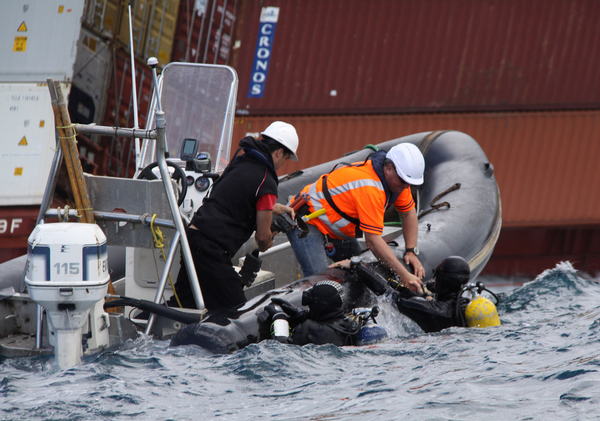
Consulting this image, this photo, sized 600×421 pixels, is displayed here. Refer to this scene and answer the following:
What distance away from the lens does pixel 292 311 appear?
3.36m

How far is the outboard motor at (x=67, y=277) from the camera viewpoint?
2.83 m

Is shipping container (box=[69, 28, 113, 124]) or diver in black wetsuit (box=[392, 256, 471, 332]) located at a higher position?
shipping container (box=[69, 28, 113, 124])

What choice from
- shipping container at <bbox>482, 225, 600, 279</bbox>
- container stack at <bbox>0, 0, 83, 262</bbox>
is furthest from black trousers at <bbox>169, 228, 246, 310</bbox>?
shipping container at <bbox>482, 225, 600, 279</bbox>

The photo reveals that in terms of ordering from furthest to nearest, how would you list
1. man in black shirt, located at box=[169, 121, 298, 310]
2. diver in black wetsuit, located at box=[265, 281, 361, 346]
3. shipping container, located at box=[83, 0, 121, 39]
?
shipping container, located at box=[83, 0, 121, 39], man in black shirt, located at box=[169, 121, 298, 310], diver in black wetsuit, located at box=[265, 281, 361, 346]

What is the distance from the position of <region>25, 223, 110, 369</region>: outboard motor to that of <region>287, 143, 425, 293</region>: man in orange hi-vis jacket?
1.45 m

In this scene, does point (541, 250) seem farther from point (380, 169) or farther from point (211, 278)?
point (211, 278)

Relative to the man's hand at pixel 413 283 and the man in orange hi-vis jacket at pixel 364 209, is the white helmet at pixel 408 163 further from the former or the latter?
the man's hand at pixel 413 283

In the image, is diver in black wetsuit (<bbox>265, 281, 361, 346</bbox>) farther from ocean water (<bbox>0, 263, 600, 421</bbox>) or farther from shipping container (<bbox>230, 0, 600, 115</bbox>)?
shipping container (<bbox>230, 0, 600, 115</bbox>)

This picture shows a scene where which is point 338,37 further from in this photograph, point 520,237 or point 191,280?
Answer: point 191,280

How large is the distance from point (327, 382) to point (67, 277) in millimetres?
1188

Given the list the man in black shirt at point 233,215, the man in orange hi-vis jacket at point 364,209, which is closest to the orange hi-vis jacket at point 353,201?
the man in orange hi-vis jacket at point 364,209

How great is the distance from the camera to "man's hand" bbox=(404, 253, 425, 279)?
4.07m

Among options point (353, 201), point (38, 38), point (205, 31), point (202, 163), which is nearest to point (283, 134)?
point (353, 201)

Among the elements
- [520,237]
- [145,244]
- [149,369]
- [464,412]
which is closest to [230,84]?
[145,244]
